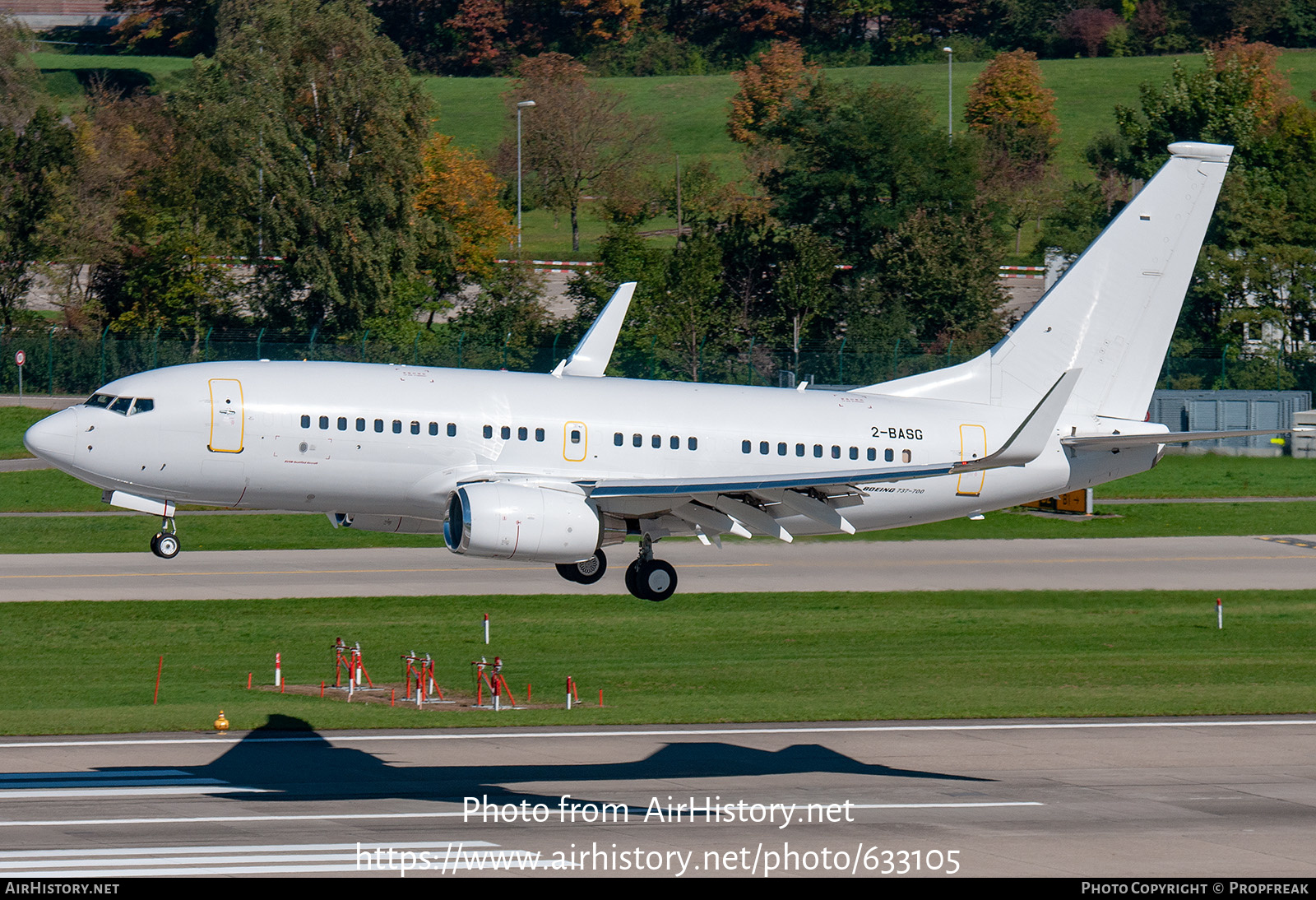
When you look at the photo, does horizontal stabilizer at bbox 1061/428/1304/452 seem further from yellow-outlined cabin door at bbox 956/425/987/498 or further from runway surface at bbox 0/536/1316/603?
runway surface at bbox 0/536/1316/603

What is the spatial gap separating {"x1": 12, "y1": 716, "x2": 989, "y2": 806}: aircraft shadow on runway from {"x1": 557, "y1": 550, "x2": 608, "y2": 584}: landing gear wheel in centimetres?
560

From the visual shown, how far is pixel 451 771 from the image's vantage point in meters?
45.6

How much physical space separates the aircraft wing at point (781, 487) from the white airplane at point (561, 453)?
57 mm

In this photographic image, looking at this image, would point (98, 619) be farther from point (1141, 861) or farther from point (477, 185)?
point (477, 185)

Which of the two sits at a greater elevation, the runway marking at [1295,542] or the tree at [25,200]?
the tree at [25,200]

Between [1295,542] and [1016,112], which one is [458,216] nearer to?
[1295,542]

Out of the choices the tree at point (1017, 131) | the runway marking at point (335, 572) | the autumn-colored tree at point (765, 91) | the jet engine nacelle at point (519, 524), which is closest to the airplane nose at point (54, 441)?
the jet engine nacelle at point (519, 524)

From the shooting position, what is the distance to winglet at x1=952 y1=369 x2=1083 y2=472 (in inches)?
1459

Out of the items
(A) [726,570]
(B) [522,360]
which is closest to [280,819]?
(A) [726,570]

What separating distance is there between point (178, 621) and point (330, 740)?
16571 mm

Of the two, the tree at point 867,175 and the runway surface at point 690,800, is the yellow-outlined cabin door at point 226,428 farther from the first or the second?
the tree at point 867,175

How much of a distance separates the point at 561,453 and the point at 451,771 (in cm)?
1051

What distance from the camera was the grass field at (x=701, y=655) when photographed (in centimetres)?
5509

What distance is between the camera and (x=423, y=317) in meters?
124
